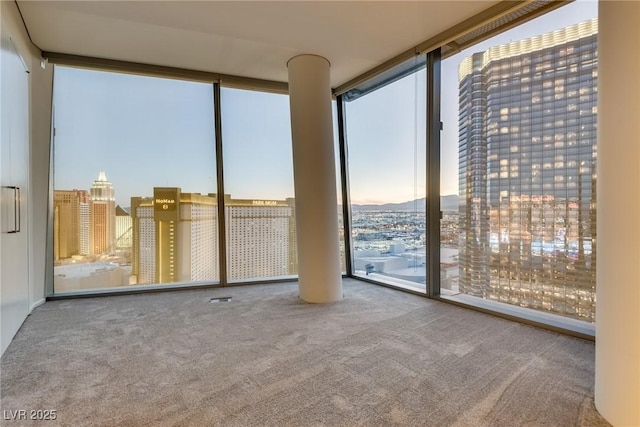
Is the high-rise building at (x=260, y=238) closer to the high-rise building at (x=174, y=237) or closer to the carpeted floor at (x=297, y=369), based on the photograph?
the high-rise building at (x=174, y=237)

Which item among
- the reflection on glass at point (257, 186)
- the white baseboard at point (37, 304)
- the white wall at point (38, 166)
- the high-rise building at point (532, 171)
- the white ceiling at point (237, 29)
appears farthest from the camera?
the reflection on glass at point (257, 186)

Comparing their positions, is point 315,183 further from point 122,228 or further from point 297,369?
point 122,228

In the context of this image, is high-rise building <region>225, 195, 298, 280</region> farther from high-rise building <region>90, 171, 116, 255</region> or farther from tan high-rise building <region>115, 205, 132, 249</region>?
high-rise building <region>90, 171, 116, 255</region>

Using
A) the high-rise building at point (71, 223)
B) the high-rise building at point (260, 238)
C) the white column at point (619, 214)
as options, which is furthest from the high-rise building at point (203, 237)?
the white column at point (619, 214)

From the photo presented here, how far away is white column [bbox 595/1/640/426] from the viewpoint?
5.15 ft

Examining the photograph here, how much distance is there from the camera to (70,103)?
4.35 m

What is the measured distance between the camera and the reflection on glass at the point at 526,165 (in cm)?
288

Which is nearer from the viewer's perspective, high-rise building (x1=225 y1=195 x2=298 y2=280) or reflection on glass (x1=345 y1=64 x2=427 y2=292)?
reflection on glass (x1=345 y1=64 x2=427 y2=292)

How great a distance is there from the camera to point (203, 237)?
4973 mm

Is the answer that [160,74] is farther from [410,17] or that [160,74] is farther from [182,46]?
[410,17]

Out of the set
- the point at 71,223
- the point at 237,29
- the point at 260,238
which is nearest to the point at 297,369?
the point at 260,238

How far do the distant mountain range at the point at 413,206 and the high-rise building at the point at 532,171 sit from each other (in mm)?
131

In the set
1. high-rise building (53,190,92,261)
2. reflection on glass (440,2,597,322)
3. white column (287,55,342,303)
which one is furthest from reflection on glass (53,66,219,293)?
reflection on glass (440,2,597,322)

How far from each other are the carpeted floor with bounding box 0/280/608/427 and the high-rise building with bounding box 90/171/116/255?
1090mm
